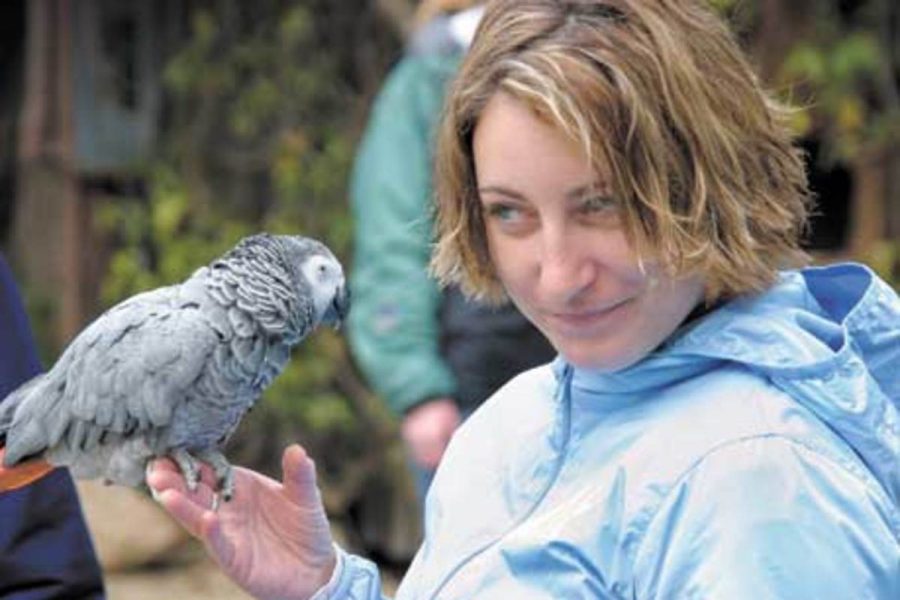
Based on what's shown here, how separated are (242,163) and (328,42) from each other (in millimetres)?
435

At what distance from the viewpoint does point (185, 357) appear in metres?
1.59

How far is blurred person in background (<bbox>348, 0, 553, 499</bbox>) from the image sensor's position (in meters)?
3.13

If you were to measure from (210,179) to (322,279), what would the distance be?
386 cm

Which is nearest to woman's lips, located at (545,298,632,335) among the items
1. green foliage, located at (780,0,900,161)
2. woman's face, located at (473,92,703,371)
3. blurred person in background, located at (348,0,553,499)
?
woman's face, located at (473,92,703,371)

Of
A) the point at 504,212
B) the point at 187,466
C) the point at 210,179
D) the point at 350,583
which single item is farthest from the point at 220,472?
the point at 210,179

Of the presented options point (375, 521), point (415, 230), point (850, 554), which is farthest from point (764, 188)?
point (375, 521)

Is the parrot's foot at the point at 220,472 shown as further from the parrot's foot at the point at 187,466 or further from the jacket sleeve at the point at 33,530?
the jacket sleeve at the point at 33,530

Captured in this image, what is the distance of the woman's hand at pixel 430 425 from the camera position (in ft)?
10.4

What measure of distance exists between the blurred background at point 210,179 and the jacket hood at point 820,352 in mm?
3396

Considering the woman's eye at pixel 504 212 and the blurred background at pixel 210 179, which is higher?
the woman's eye at pixel 504 212

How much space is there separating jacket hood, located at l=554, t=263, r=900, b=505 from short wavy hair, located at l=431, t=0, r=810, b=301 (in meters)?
0.03

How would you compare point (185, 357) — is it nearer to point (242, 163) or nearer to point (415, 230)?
point (415, 230)

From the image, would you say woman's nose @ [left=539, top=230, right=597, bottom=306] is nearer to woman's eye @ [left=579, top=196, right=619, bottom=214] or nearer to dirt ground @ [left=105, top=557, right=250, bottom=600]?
woman's eye @ [left=579, top=196, right=619, bottom=214]

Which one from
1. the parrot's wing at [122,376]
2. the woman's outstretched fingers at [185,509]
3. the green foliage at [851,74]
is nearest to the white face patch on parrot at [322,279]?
the parrot's wing at [122,376]
